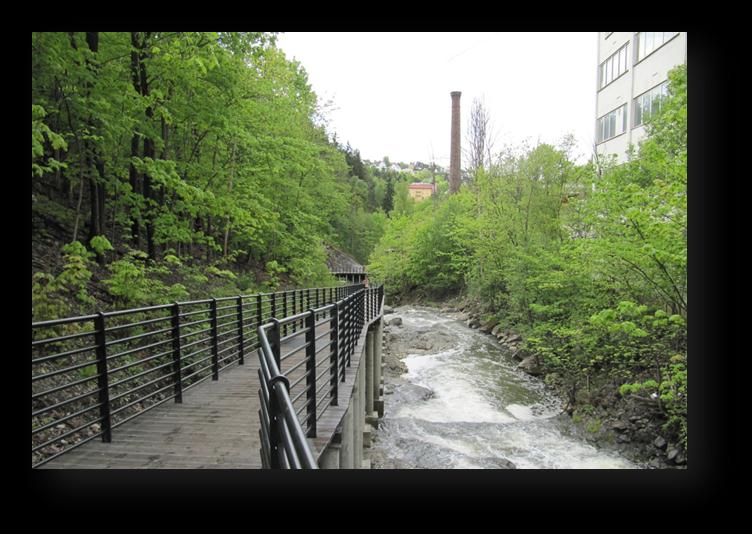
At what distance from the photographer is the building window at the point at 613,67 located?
14.6m

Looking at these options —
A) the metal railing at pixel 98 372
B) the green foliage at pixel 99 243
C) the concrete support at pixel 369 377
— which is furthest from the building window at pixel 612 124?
the green foliage at pixel 99 243

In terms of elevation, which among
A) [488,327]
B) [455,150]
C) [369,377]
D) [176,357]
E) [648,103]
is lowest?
[488,327]

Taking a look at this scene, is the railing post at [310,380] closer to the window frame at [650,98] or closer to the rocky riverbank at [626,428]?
the rocky riverbank at [626,428]

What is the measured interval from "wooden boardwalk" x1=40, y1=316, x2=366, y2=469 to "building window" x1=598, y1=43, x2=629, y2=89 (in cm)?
1567

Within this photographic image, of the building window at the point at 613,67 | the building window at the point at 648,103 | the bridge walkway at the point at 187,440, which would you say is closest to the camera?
the bridge walkway at the point at 187,440

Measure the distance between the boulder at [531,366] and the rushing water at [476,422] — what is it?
0.73 feet

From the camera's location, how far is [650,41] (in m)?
13.0

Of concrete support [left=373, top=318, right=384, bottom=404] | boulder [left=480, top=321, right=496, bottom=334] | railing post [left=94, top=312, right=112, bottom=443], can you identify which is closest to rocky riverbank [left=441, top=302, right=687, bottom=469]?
concrete support [left=373, top=318, right=384, bottom=404]

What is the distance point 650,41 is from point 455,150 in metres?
21.0

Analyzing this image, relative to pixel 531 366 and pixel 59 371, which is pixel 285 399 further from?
pixel 531 366

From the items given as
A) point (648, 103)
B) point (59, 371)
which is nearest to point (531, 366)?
point (648, 103)

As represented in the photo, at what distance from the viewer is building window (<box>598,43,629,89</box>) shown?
→ 14.6 metres

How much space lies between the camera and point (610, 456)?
739 centimetres
